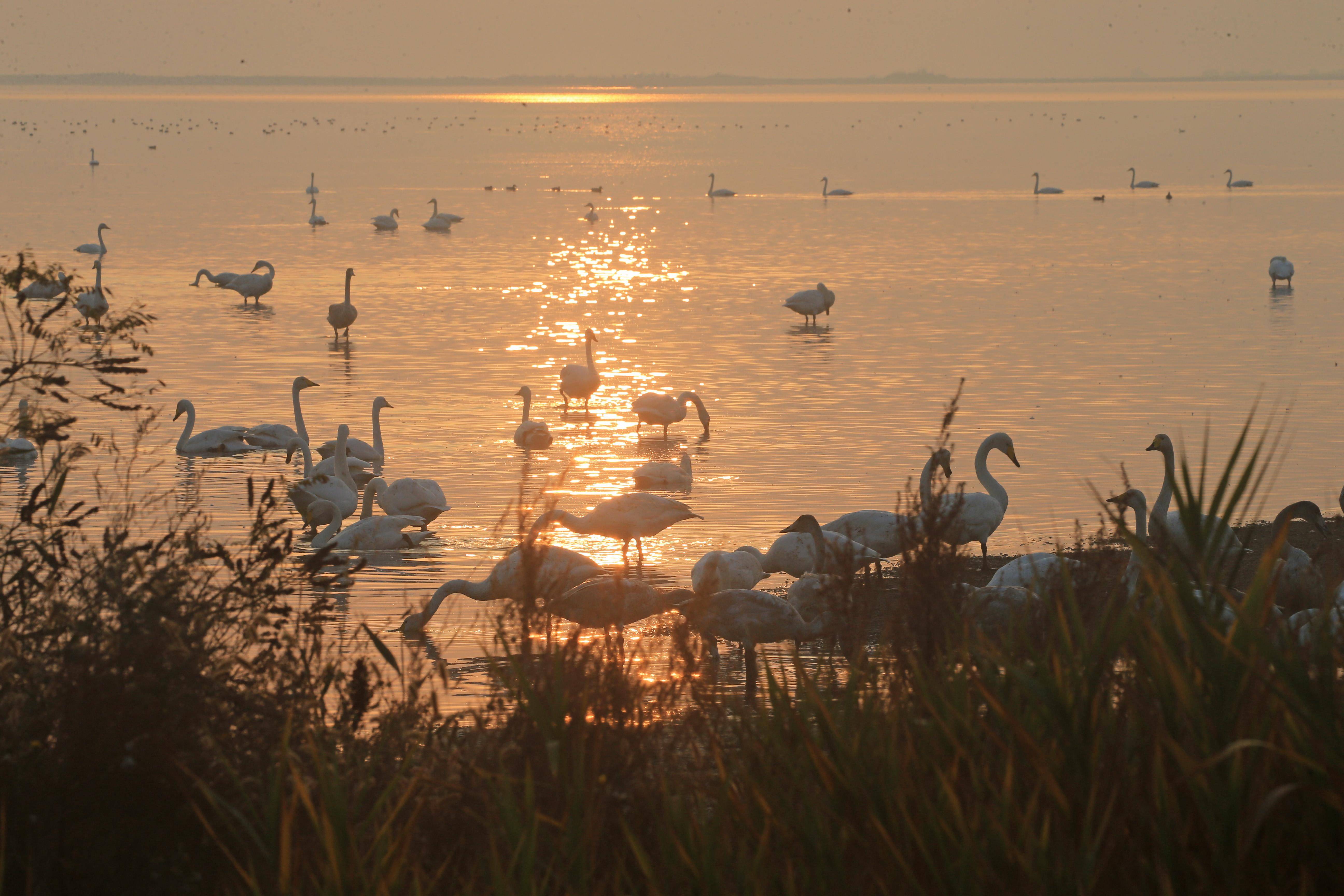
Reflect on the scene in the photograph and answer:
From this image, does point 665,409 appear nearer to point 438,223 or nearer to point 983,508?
point 983,508

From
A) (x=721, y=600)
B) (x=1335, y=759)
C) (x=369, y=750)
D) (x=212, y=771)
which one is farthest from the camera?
(x=721, y=600)

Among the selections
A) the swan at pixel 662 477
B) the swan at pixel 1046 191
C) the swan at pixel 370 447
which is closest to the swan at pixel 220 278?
the swan at pixel 370 447

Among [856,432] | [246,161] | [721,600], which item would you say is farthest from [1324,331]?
[246,161]

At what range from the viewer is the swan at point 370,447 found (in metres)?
16.2

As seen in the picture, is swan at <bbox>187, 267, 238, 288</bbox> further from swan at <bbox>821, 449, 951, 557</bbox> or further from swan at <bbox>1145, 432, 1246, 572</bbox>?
swan at <bbox>821, 449, 951, 557</bbox>

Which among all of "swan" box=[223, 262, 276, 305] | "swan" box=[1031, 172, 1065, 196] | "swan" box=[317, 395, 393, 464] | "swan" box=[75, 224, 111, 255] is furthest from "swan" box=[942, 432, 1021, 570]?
"swan" box=[1031, 172, 1065, 196]

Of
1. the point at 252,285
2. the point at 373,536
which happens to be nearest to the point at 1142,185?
the point at 252,285

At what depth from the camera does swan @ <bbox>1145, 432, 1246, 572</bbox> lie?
15.2 feet

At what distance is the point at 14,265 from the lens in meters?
39.6

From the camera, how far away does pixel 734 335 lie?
27.5 m

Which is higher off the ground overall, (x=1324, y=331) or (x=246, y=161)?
(x=246, y=161)

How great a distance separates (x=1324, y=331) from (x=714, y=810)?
24.2 meters

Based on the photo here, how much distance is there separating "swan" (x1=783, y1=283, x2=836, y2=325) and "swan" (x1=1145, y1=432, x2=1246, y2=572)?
38.6 feet

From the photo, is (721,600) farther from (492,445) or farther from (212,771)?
(492,445)
